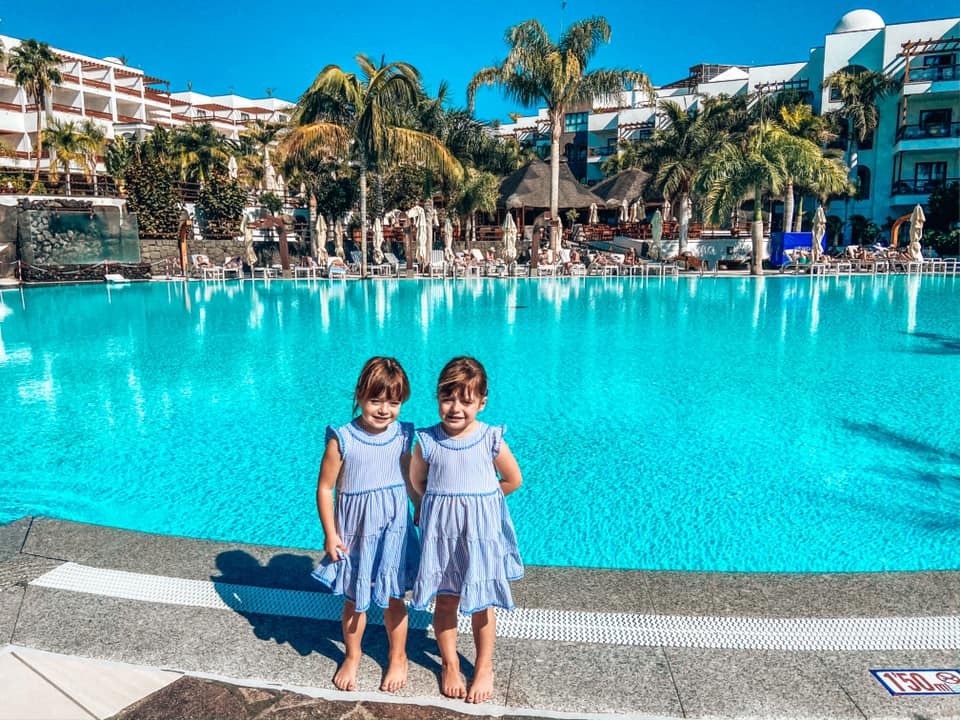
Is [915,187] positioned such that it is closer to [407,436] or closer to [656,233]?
[656,233]

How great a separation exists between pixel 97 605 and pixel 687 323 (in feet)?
42.7

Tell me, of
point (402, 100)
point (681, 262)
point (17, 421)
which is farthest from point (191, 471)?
point (681, 262)

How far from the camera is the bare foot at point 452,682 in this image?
2.36 m

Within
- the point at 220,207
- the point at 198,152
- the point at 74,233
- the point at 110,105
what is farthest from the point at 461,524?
the point at 110,105

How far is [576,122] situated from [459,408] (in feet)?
167

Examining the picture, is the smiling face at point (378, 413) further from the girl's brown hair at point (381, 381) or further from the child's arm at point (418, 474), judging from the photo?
the child's arm at point (418, 474)

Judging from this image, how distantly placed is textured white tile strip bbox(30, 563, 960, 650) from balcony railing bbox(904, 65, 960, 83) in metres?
38.5

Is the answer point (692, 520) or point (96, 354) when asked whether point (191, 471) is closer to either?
point (692, 520)

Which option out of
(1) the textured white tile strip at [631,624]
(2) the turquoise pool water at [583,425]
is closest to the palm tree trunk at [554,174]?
(2) the turquoise pool water at [583,425]

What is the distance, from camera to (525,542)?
4.77m

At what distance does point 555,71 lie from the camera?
27.5 meters

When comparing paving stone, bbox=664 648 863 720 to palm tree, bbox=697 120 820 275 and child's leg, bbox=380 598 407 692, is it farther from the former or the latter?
palm tree, bbox=697 120 820 275

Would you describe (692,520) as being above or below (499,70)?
A: below

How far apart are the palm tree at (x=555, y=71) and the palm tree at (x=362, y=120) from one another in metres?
3.99
